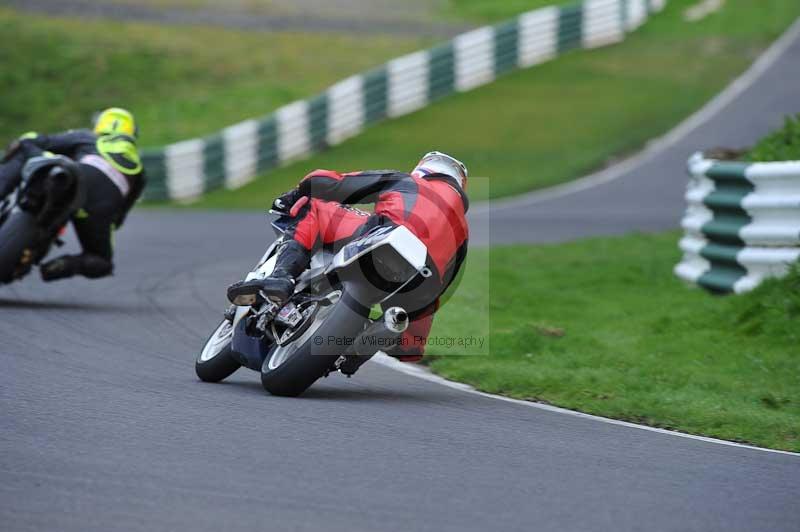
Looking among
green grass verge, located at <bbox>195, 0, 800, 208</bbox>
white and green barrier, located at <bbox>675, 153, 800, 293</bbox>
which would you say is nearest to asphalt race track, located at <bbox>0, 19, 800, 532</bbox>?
white and green barrier, located at <bbox>675, 153, 800, 293</bbox>

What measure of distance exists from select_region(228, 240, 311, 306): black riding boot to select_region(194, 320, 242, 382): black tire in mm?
449

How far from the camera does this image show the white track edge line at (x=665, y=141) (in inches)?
745

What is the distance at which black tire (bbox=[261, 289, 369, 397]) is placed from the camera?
6277mm

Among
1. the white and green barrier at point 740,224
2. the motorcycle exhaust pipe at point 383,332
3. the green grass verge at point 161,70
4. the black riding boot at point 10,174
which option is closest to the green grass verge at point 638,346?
the white and green barrier at point 740,224

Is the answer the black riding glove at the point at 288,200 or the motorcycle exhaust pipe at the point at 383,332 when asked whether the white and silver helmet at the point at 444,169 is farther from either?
the motorcycle exhaust pipe at the point at 383,332

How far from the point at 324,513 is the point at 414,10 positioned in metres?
29.2

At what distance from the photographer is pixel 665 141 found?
73.2 feet

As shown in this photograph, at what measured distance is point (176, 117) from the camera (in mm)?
22828

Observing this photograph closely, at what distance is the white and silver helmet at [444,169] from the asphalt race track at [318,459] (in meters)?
1.13

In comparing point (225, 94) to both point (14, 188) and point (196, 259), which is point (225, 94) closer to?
point (196, 259)

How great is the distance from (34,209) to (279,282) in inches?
149

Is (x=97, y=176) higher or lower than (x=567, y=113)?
lower

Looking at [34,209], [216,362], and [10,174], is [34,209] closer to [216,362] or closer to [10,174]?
[10,174]

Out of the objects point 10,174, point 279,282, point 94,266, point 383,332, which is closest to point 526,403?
point 383,332
